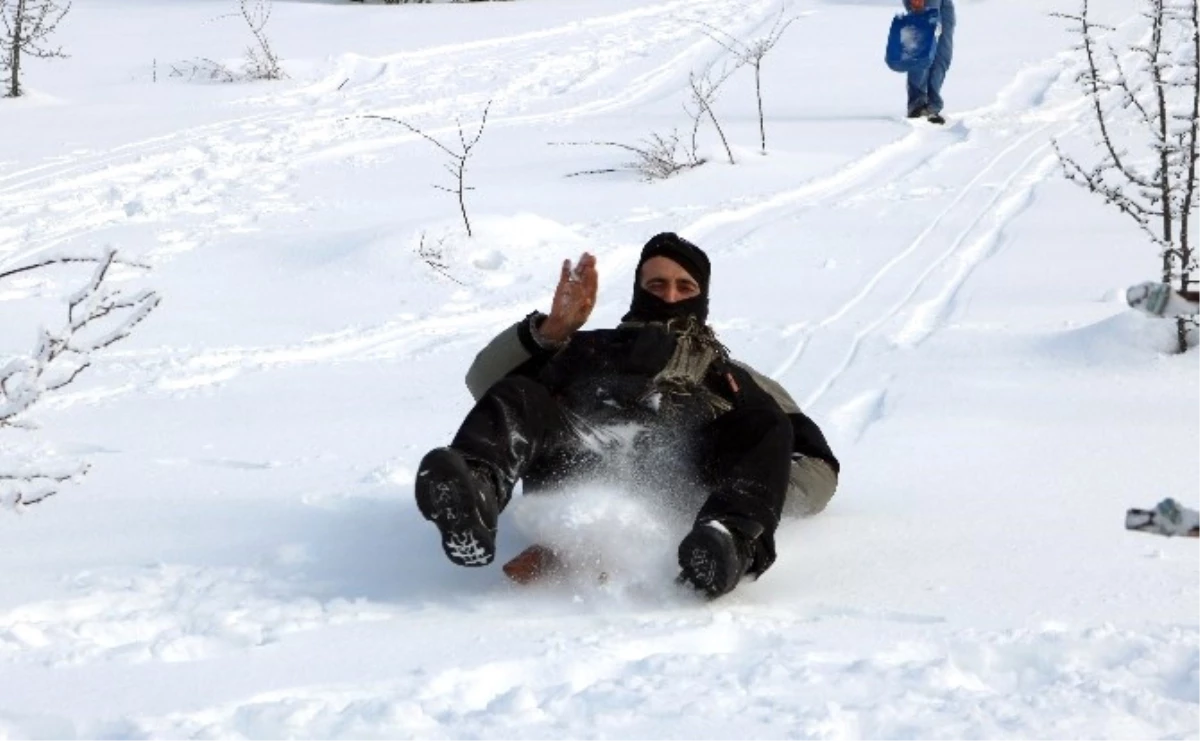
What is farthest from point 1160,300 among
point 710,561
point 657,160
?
point 657,160

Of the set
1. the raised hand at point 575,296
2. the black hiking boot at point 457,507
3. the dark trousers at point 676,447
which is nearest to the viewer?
the black hiking boot at point 457,507

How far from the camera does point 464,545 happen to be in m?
3.17

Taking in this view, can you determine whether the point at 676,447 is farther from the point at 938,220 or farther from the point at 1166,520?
the point at 938,220

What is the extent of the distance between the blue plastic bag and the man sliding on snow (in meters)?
6.88

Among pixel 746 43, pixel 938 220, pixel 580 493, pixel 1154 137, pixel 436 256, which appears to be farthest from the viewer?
pixel 746 43

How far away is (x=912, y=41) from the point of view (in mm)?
10648

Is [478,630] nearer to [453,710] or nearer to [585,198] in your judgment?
[453,710]

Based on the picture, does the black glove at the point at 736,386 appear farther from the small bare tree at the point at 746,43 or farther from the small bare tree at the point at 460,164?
the small bare tree at the point at 746,43

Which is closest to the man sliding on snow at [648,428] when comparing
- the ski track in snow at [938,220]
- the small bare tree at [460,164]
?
the ski track in snow at [938,220]

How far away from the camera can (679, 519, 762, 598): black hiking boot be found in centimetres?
316

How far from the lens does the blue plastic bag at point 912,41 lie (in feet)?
34.6

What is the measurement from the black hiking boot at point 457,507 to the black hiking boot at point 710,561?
0.40m

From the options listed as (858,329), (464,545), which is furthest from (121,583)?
(858,329)

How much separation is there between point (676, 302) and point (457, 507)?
1129mm
